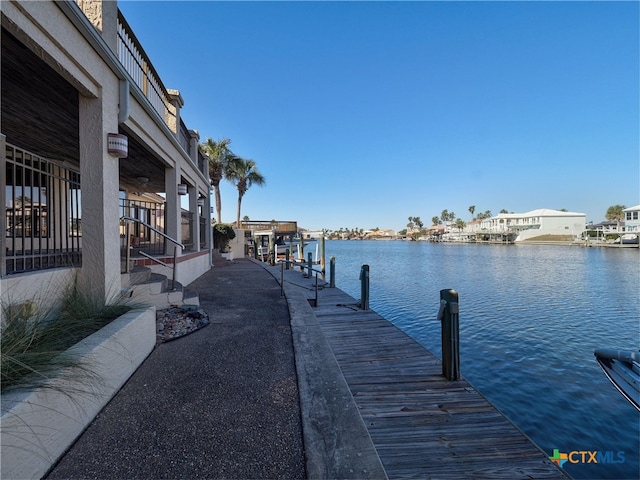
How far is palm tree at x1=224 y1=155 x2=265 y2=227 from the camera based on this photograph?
105ft

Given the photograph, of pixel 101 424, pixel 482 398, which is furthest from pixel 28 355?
pixel 482 398

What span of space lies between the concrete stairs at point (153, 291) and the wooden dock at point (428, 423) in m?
3.14

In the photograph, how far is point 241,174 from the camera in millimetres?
33219

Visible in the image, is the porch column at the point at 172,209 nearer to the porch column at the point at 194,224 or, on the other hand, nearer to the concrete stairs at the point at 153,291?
the porch column at the point at 194,224

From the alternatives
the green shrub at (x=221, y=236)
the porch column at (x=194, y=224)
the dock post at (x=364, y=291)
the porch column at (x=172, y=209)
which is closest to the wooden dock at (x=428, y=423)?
the dock post at (x=364, y=291)

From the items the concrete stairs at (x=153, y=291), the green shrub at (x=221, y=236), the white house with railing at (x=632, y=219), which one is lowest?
the concrete stairs at (x=153, y=291)

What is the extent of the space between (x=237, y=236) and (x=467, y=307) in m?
17.7

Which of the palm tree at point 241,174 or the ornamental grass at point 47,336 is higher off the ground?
the palm tree at point 241,174

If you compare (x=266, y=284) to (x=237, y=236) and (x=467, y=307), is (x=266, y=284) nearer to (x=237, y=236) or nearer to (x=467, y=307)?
(x=467, y=307)

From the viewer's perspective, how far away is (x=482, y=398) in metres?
3.49

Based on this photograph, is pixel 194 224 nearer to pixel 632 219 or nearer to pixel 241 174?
pixel 241 174

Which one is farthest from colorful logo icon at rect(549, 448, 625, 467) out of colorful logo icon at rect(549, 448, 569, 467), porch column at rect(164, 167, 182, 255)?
porch column at rect(164, 167, 182, 255)

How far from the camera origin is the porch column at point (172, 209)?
8.24 metres

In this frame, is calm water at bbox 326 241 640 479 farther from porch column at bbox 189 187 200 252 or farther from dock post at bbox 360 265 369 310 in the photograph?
porch column at bbox 189 187 200 252
